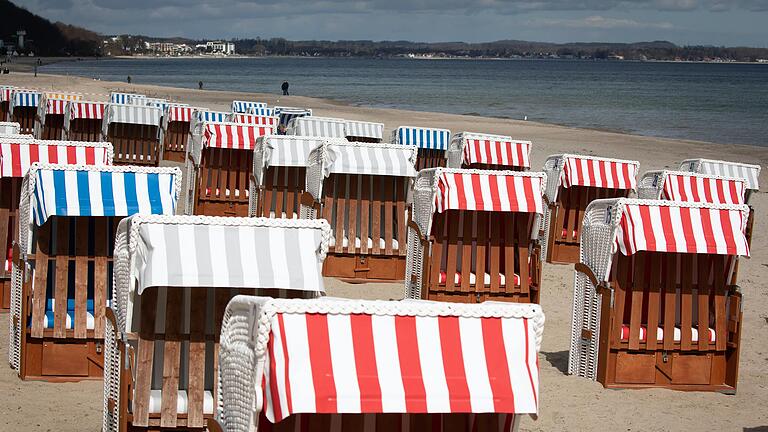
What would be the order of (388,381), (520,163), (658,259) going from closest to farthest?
(388,381) → (658,259) → (520,163)

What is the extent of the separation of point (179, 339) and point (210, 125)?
803 centimetres

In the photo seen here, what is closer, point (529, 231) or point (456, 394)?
point (456, 394)

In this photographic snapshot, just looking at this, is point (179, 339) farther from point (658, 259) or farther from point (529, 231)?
point (529, 231)

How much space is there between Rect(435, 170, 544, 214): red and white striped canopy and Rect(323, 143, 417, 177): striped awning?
1.51 metres

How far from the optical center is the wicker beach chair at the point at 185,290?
4.83m

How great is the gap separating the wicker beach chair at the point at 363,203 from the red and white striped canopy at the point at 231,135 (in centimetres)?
302

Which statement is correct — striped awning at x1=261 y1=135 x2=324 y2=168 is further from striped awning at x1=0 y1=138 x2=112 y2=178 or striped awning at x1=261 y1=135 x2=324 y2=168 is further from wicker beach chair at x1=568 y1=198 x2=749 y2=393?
wicker beach chair at x1=568 y1=198 x2=749 y2=393

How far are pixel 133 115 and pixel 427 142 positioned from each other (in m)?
4.55

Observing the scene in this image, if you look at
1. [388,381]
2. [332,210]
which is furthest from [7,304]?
[388,381]

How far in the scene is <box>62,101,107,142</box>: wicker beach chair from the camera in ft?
61.0

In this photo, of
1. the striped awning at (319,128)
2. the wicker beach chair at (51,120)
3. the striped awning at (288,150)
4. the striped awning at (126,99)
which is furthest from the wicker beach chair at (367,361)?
the striped awning at (126,99)

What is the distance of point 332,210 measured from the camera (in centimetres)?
995

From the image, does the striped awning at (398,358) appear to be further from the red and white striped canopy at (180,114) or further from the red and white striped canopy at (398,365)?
the red and white striped canopy at (180,114)

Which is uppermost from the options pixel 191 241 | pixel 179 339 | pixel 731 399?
pixel 191 241
